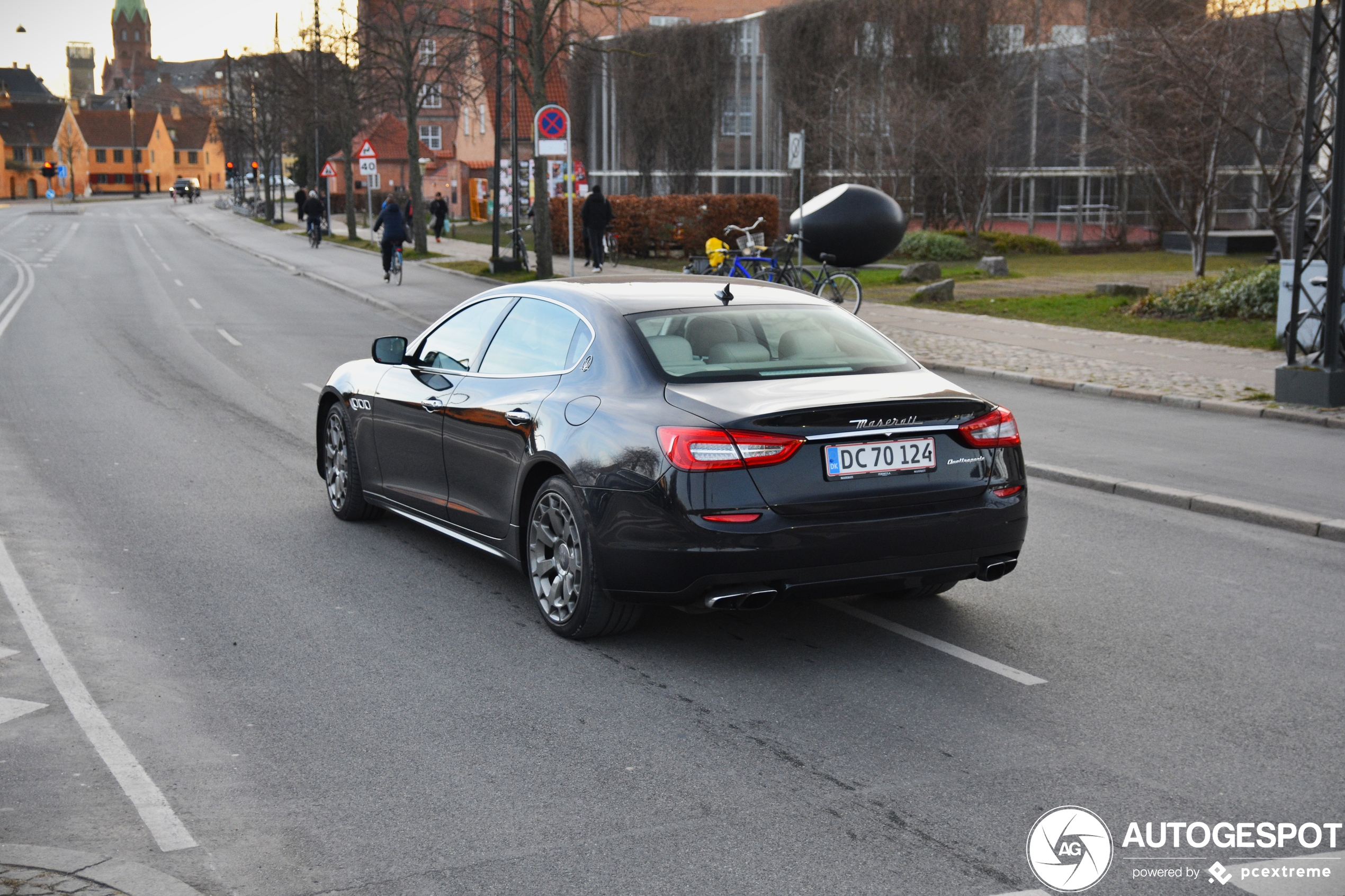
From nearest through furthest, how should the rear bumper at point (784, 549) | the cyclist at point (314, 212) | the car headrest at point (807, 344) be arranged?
the rear bumper at point (784, 549) < the car headrest at point (807, 344) < the cyclist at point (314, 212)

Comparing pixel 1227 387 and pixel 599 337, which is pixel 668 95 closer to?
pixel 1227 387

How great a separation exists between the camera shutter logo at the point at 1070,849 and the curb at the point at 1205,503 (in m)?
4.91

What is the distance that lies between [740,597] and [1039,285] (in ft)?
74.9

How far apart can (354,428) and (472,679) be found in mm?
3045

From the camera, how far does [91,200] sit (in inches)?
5231

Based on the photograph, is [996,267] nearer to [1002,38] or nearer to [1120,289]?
[1120,289]

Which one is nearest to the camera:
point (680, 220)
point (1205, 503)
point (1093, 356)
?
point (1205, 503)

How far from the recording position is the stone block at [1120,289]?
23.1 m

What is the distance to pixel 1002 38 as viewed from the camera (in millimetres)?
42438

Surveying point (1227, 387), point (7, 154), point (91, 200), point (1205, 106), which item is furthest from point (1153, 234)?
point (7, 154)

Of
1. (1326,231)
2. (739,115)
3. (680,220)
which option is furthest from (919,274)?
(739,115)

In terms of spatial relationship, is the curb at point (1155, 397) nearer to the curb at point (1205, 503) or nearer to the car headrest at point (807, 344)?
the curb at point (1205, 503)

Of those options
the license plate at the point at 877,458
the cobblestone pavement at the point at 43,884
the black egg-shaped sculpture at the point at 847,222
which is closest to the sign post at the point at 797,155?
the black egg-shaped sculpture at the point at 847,222

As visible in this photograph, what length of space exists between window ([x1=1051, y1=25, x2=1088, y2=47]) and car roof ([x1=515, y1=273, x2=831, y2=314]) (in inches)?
1439
